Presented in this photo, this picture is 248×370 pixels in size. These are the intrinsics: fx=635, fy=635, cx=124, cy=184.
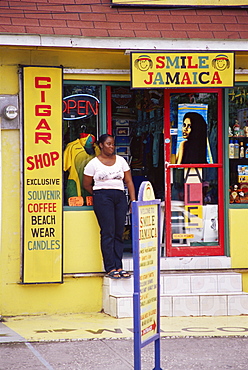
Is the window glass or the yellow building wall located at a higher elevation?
the window glass

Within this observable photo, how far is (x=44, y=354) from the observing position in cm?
635

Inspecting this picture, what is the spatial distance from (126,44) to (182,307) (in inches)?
132

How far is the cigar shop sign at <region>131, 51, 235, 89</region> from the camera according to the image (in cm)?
795

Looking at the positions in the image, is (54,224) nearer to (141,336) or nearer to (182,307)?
(182,307)

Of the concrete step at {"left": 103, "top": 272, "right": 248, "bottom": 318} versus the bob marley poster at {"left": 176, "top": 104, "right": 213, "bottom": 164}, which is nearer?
the concrete step at {"left": 103, "top": 272, "right": 248, "bottom": 318}

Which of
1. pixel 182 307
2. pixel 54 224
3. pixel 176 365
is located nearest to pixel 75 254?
pixel 54 224

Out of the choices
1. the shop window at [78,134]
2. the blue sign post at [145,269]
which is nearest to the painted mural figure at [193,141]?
the shop window at [78,134]

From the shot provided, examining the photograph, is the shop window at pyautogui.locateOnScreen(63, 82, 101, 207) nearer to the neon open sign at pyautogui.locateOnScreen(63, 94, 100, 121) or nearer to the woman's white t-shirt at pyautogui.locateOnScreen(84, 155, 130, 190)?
the neon open sign at pyautogui.locateOnScreen(63, 94, 100, 121)

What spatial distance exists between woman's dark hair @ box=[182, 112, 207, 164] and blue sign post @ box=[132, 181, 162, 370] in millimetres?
3220

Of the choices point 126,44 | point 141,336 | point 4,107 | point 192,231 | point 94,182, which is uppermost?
point 126,44

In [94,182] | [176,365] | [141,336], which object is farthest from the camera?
[94,182]

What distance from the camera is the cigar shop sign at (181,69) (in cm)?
795

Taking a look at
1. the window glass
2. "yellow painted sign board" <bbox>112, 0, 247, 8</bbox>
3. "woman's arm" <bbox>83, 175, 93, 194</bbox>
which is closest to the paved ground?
the window glass

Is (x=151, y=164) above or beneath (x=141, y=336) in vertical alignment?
above
